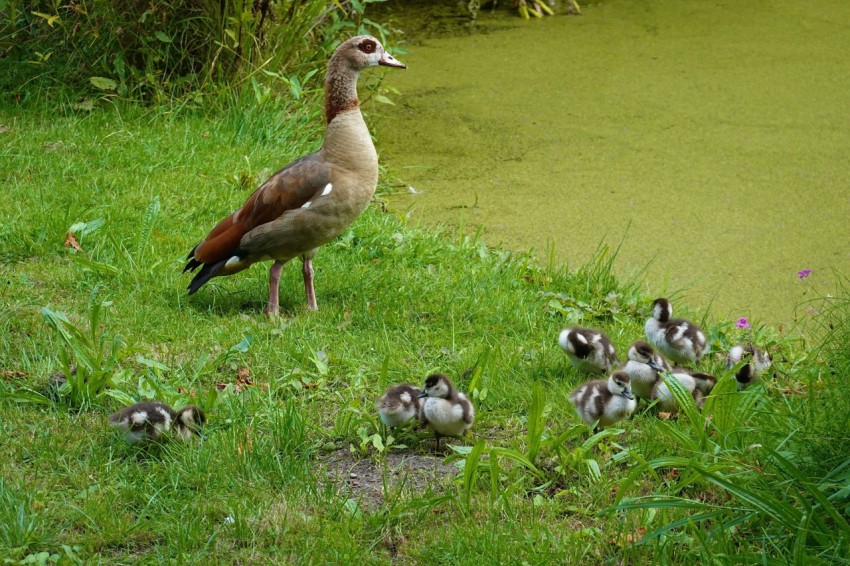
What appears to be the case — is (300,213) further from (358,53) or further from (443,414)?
(443,414)

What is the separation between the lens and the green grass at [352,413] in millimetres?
3574

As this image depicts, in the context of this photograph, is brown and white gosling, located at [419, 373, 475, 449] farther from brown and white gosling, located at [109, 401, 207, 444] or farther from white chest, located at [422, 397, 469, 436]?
brown and white gosling, located at [109, 401, 207, 444]

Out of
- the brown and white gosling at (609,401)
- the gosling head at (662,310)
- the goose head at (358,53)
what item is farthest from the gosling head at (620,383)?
the goose head at (358,53)

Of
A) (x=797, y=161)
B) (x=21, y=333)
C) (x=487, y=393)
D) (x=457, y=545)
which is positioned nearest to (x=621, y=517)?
(x=457, y=545)

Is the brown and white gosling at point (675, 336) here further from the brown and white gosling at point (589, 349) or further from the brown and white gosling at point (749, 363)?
the brown and white gosling at point (589, 349)

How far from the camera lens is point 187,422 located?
4207mm

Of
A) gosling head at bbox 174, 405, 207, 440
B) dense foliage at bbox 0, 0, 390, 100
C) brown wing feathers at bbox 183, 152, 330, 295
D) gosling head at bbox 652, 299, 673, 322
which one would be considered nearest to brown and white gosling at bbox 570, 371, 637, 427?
gosling head at bbox 652, 299, 673, 322

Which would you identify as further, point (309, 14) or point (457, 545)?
point (309, 14)

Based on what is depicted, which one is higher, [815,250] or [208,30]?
[208,30]

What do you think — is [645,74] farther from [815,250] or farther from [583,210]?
[815,250]

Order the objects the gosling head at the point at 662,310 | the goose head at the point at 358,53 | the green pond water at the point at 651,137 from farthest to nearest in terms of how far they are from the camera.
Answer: the green pond water at the point at 651,137 < the goose head at the point at 358,53 < the gosling head at the point at 662,310

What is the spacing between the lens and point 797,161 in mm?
7980

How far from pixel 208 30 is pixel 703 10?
5352 millimetres

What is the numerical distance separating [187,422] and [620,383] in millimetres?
1717
